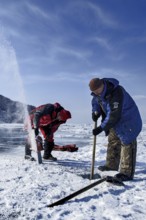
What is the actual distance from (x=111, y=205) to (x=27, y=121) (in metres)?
3.93

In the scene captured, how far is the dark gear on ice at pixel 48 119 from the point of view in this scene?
20.6ft

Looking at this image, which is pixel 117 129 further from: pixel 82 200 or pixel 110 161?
pixel 82 200

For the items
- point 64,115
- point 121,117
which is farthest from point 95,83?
point 64,115

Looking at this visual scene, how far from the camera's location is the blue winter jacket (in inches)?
174

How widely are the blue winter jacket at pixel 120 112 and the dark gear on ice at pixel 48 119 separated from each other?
188 cm

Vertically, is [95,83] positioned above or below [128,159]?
above

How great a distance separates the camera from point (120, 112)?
4.44 metres

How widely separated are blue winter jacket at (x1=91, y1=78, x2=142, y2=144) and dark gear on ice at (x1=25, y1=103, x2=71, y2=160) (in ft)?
6.18

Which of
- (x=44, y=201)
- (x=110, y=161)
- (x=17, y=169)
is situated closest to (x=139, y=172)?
(x=110, y=161)

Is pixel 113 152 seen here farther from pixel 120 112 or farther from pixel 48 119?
pixel 48 119

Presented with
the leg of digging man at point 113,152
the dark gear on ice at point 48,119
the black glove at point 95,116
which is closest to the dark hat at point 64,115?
the dark gear on ice at point 48,119

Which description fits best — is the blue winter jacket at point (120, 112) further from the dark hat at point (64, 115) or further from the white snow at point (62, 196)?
the dark hat at point (64, 115)

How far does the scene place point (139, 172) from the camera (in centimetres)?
534

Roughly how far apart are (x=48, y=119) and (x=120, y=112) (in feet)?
8.38
